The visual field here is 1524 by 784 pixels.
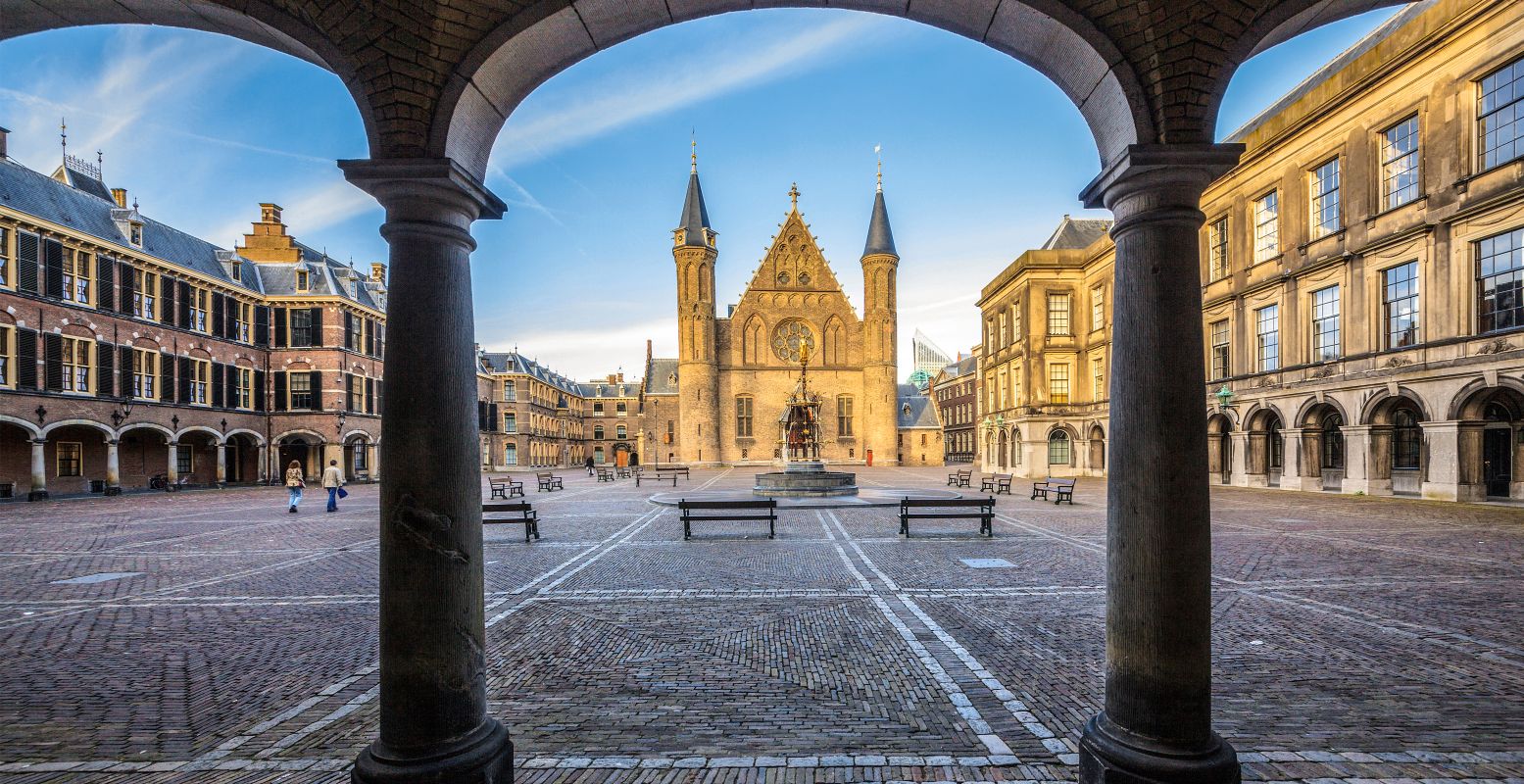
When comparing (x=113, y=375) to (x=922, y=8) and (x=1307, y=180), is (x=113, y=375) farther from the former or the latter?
(x=1307, y=180)

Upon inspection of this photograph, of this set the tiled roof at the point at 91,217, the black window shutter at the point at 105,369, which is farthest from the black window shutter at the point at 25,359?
the tiled roof at the point at 91,217

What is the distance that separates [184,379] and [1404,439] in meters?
49.5

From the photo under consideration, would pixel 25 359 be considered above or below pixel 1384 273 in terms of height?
below

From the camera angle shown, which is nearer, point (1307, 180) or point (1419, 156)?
point (1419, 156)

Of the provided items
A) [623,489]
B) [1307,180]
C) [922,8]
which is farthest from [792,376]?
[922,8]

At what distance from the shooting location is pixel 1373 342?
797 inches

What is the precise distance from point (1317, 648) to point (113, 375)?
3947 cm

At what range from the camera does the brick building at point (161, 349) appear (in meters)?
25.0

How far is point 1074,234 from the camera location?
39500 mm

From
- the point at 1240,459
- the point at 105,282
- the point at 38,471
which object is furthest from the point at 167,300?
the point at 1240,459

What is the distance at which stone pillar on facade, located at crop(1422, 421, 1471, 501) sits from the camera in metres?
17.8

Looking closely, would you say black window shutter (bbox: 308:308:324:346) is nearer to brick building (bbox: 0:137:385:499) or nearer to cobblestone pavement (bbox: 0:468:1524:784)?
brick building (bbox: 0:137:385:499)

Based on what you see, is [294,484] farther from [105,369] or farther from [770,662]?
[770,662]

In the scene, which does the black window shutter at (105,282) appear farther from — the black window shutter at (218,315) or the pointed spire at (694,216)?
the pointed spire at (694,216)
